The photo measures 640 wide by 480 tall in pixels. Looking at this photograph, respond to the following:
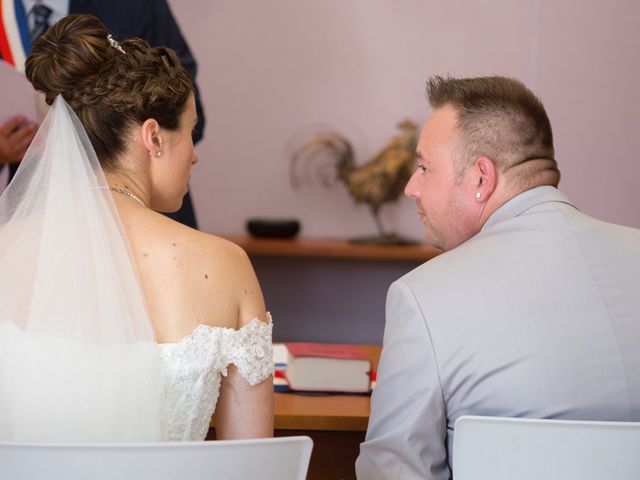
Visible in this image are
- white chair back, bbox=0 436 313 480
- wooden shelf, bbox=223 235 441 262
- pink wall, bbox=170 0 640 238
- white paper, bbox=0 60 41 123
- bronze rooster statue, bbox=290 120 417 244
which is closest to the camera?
white chair back, bbox=0 436 313 480

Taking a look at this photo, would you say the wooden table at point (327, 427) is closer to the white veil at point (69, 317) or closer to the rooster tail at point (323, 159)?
the white veil at point (69, 317)

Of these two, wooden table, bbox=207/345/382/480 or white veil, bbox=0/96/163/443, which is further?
wooden table, bbox=207/345/382/480

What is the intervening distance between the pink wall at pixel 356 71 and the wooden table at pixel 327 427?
2830 mm

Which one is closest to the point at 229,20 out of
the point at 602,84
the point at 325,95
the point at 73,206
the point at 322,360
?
the point at 325,95

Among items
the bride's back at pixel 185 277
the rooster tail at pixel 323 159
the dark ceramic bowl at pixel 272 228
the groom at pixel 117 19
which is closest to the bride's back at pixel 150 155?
the bride's back at pixel 185 277

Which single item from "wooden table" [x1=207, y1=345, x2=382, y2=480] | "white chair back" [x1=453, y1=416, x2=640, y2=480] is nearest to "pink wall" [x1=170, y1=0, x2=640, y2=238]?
"wooden table" [x1=207, y1=345, x2=382, y2=480]

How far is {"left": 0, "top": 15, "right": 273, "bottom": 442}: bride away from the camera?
1.67m

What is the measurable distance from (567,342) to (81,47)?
1.04 metres

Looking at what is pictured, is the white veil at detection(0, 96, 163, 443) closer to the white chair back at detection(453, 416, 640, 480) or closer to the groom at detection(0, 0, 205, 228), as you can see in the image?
the white chair back at detection(453, 416, 640, 480)

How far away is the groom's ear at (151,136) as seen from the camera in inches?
75.0

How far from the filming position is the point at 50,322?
1.69m

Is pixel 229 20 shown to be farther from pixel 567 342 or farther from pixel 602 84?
pixel 567 342

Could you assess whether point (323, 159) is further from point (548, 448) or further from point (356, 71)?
point (548, 448)

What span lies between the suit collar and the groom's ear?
0.67 m
